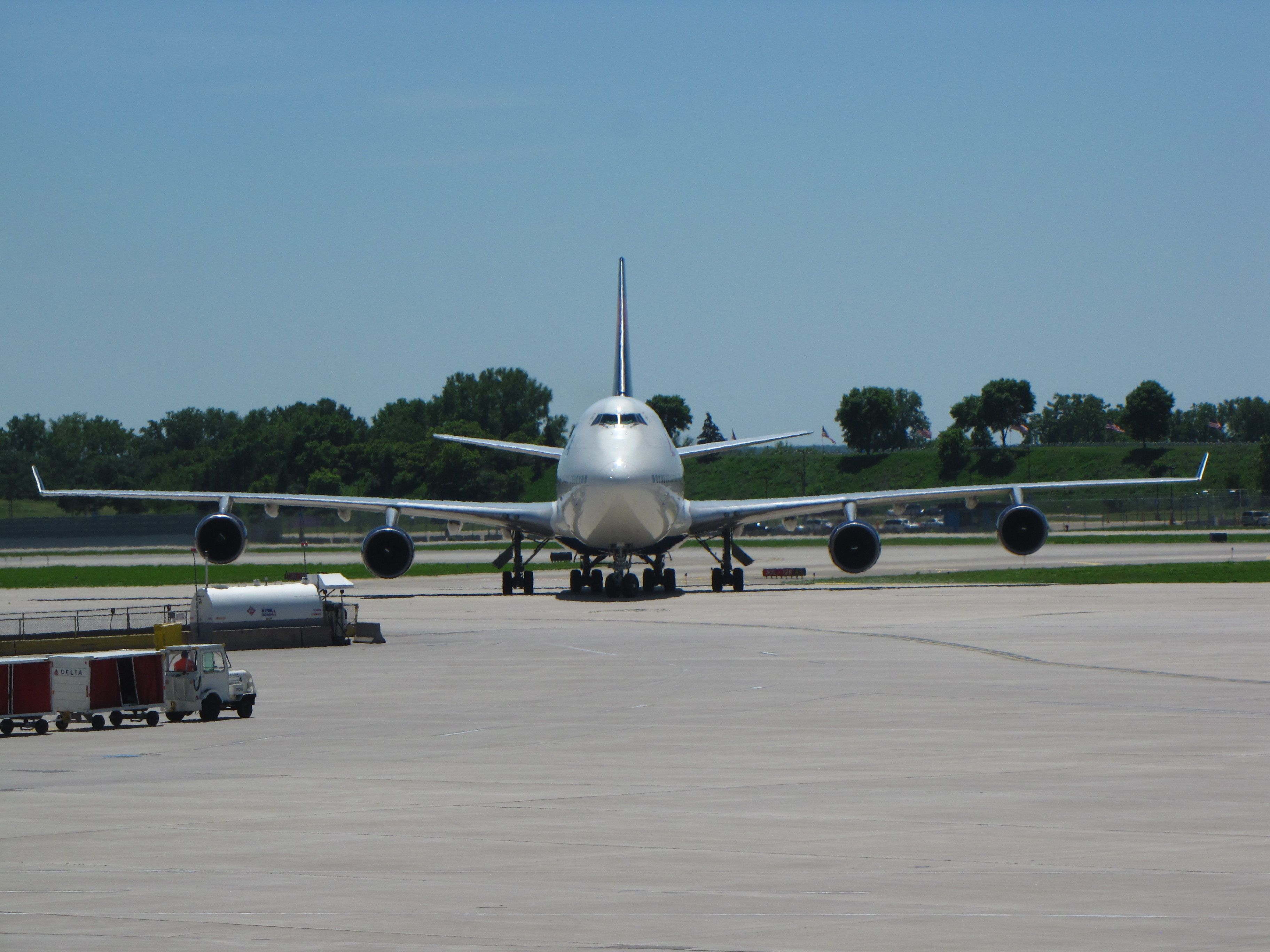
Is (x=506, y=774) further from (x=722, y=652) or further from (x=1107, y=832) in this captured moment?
(x=722, y=652)

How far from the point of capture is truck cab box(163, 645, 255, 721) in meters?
18.9

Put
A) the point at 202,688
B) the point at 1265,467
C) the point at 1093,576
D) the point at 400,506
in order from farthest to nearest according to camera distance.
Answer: the point at 1265,467 → the point at 1093,576 → the point at 400,506 → the point at 202,688

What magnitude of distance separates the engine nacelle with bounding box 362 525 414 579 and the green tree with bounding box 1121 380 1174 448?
471 feet

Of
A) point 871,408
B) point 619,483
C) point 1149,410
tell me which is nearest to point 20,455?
point 871,408

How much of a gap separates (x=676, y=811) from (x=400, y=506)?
3602cm

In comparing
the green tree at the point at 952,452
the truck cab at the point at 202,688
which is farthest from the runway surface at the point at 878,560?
the green tree at the point at 952,452

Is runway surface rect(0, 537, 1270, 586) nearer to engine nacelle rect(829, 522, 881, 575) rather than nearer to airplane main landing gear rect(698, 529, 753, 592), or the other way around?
airplane main landing gear rect(698, 529, 753, 592)

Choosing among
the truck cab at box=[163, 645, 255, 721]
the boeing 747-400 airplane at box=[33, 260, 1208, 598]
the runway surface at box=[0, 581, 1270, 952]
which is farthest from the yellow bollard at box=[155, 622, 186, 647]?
the boeing 747-400 airplane at box=[33, 260, 1208, 598]

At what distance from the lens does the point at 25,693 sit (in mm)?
18344

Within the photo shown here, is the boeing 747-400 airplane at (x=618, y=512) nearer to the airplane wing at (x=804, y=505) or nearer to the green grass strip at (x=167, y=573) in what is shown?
the airplane wing at (x=804, y=505)

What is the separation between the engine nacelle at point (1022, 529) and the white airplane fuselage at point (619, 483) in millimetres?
9804

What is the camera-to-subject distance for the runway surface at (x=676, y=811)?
814cm

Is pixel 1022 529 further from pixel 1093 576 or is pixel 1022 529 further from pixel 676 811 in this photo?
pixel 676 811

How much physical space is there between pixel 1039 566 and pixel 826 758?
43265 millimetres
